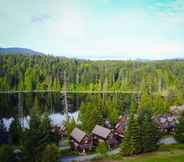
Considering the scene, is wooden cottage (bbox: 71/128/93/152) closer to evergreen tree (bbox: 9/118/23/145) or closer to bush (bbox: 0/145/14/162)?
evergreen tree (bbox: 9/118/23/145)

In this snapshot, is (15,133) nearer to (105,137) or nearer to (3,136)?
(3,136)

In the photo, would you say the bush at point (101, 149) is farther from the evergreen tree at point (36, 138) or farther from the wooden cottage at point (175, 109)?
the wooden cottage at point (175, 109)

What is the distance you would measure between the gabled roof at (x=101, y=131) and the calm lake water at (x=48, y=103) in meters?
1.60

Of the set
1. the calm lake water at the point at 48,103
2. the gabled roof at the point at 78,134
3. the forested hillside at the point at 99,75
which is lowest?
the gabled roof at the point at 78,134

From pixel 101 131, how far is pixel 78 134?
0.73 m

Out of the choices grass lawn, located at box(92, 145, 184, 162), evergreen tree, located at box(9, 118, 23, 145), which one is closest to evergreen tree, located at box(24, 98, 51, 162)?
evergreen tree, located at box(9, 118, 23, 145)

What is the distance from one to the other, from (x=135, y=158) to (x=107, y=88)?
25.4 ft

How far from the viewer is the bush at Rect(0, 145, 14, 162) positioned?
676 centimetres

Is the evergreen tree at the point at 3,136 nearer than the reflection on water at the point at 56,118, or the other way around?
the evergreen tree at the point at 3,136

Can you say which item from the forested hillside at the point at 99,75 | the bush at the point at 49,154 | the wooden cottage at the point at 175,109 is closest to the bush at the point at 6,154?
the bush at the point at 49,154

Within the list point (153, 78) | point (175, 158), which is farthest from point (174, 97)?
point (175, 158)

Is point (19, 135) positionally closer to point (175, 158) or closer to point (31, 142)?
point (31, 142)

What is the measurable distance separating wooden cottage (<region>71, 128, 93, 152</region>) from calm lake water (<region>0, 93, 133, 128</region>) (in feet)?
6.52

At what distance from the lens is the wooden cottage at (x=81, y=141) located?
8703 mm
